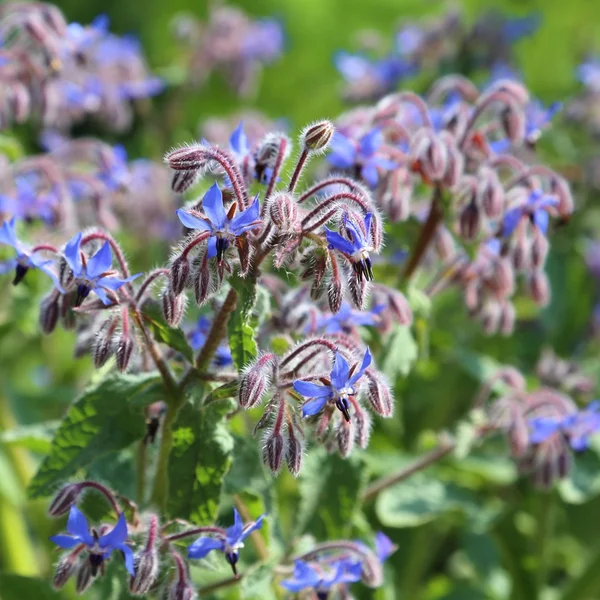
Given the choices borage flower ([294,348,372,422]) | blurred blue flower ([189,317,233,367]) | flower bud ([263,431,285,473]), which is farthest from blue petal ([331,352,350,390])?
blurred blue flower ([189,317,233,367])

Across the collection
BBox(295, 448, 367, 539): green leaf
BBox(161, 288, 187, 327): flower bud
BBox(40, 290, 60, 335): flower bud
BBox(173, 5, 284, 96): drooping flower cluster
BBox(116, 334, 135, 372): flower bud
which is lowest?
BBox(295, 448, 367, 539): green leaf

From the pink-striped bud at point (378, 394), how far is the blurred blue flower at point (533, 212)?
53cm

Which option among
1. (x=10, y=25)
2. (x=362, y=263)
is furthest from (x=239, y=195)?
(x=10, y=25)

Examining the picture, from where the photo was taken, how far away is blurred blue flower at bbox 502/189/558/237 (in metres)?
1.69

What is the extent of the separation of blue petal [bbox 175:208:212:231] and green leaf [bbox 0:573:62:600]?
2.33ft

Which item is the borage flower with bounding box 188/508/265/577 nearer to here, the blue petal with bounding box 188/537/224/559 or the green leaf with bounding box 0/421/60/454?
the blue petal with bounding box 188/537/224/559

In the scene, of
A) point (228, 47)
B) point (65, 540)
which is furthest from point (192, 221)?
point (228, 47)

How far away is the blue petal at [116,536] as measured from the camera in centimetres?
126

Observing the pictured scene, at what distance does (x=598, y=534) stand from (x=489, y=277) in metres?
1.14

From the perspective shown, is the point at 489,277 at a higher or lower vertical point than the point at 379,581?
higher

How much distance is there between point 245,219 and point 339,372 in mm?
222

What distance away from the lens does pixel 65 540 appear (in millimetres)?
1290

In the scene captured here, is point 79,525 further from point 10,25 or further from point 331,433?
point 10,25

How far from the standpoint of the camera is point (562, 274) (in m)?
2.72
